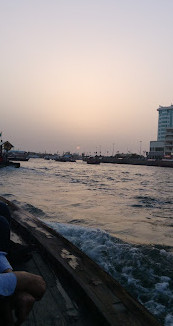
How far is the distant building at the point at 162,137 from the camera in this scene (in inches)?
4345

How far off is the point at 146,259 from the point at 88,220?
4.04 meters

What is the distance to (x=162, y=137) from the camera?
139000 mm

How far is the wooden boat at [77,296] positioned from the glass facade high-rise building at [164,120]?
137 metres

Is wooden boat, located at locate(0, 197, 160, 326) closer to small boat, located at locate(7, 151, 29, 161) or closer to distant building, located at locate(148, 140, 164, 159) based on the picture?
small boat, located at locate(7, 151, 29, 161)

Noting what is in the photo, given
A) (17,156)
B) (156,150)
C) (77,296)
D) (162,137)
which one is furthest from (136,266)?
(17,156)

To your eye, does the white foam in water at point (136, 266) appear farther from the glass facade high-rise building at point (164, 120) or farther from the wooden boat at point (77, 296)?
the glass facade high-rise building at point (164, 120)

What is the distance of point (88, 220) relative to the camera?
891cm

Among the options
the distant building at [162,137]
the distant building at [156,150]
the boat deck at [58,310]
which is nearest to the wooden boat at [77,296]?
the boat deck at [58,310]

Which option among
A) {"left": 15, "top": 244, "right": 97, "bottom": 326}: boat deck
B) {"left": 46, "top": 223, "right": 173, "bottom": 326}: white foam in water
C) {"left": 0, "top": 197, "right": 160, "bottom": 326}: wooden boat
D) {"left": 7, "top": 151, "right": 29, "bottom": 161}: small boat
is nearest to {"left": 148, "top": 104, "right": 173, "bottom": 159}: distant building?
{"left": 7, "top": 151, "right": 29, "bottom": 161}: small boat

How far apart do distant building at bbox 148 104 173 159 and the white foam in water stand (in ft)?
357

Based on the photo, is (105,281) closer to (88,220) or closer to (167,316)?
(167,316)

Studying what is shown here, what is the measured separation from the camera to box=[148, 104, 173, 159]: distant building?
110m

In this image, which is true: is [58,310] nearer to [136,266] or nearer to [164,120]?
[136,266]

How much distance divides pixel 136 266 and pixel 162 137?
14080 centimetres
